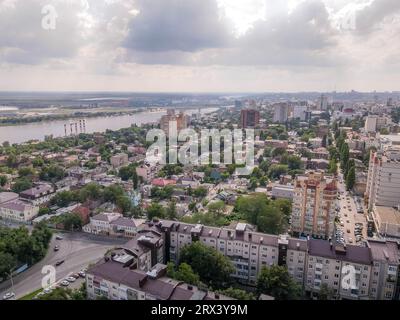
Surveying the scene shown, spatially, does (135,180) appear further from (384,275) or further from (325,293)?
(384,275)

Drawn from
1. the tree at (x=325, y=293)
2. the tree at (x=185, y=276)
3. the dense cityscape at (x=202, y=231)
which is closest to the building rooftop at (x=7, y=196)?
the dense cityscape at (x=202, y=231)

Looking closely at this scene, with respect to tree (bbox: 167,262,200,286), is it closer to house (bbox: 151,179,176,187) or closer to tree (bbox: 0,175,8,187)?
house (bbox: 151,179,176,187)

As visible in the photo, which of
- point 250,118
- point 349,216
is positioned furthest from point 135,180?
point 250,118

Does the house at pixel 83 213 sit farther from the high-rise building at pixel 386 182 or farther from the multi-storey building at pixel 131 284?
the high-rise building at pixel 386 182

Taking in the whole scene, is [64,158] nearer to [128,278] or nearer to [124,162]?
[124,162]

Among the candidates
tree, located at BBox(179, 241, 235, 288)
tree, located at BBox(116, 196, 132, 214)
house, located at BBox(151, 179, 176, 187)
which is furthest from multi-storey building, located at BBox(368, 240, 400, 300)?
house, located at BBox(151, 179, 176, 187)
